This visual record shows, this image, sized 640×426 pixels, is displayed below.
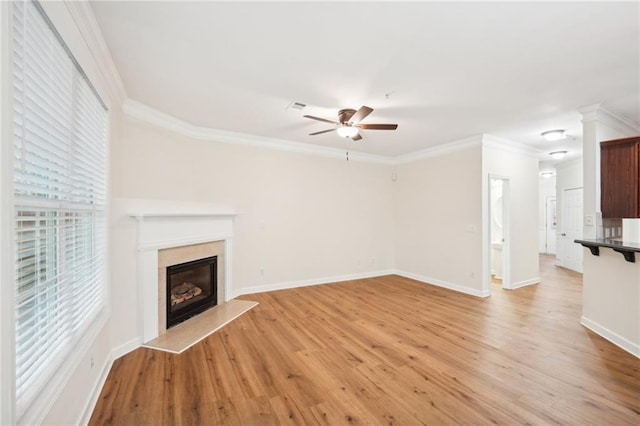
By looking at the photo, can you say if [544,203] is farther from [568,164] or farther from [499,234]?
[499,234]

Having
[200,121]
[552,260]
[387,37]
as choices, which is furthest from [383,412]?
[552,260]

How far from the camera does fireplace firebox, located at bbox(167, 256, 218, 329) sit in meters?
3.43

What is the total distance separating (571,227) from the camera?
6.90m

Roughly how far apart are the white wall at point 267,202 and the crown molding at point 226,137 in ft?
0.26

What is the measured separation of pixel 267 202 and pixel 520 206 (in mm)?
4765

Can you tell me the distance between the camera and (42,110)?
55.1 inches

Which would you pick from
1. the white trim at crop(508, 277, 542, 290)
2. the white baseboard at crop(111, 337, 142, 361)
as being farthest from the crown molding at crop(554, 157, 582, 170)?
the white baseboard at crop(111, 337, 142, 361)

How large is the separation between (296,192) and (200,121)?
6.66ft

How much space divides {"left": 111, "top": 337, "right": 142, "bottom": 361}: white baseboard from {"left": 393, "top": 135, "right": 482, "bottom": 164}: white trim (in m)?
5.50

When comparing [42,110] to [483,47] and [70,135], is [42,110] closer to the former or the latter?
[70,135]

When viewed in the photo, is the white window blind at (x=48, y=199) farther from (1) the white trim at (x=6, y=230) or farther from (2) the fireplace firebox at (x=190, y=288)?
(2) the fireplace firebox at (x=190, y=288)

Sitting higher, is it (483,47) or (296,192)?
(483,47)

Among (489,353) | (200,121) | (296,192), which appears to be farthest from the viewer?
(296,192)

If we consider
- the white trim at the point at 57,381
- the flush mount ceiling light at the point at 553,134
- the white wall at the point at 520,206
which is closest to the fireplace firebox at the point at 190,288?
the white trim at the point at 57,381
